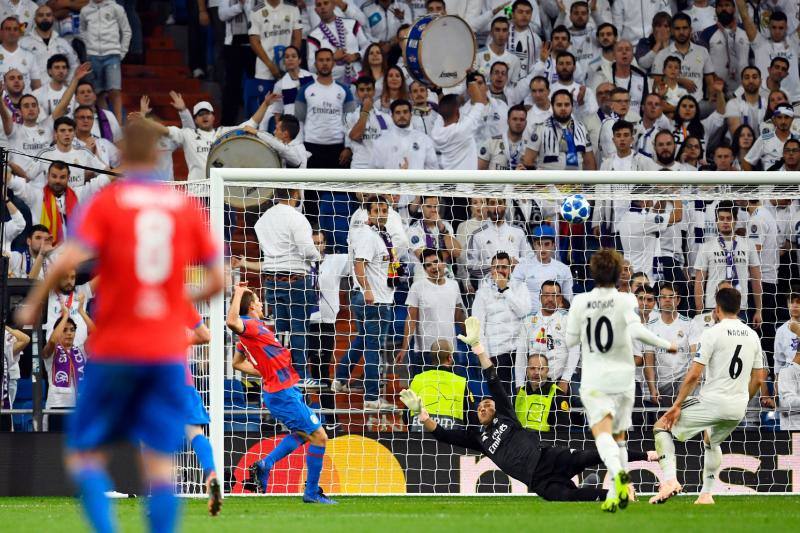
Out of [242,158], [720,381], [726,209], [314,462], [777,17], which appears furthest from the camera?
[777,17]

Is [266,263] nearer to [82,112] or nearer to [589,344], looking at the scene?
[82,112]

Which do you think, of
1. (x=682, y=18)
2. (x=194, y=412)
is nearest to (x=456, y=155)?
(x=682, y=18)

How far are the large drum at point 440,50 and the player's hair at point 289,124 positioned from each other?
1.52 meters

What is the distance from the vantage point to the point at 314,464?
10469 mm

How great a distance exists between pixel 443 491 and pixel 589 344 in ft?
13.6

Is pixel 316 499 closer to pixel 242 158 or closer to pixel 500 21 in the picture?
pixel 242 158

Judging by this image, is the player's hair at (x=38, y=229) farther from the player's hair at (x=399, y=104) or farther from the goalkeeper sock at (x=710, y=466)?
the goalkeeper sock at (x=710, y=466)

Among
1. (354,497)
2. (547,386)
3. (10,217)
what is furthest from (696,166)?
(10,217)

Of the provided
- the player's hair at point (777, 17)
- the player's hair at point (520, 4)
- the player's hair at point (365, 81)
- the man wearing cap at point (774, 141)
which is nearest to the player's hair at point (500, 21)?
the player's hair at point (520, 4)

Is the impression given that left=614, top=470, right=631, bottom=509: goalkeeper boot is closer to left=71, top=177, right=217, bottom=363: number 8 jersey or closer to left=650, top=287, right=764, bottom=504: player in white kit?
left=650, top=287, right=764, bottom=504: player in white kit

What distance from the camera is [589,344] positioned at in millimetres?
8789

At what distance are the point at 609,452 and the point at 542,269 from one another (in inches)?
203

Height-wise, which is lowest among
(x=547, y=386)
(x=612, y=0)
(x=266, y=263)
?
(x=547, y=386)

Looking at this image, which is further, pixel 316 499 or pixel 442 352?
pixel 442 352
